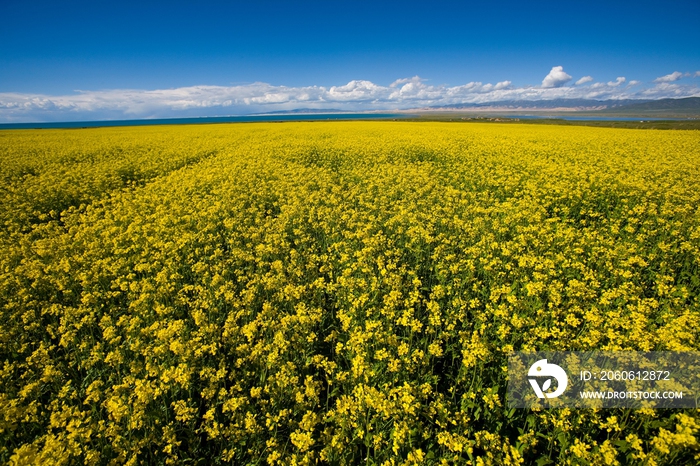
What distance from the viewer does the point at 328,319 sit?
511cm

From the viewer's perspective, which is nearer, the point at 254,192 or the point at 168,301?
the point at 168,301

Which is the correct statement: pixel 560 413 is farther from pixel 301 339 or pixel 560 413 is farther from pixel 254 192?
pixel 254 192

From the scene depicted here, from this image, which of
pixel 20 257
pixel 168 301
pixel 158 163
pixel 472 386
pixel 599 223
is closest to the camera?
pixel 472 386

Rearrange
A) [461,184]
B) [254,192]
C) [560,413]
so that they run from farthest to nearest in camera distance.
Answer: [461,184] < [254,192] < [560,413]

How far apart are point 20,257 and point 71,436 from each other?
6.27m

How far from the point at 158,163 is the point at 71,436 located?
53.3 ft

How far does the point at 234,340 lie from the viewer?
4.11m

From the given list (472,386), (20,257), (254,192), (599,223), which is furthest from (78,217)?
(599,223)

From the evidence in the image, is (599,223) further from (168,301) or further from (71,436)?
(71,436)

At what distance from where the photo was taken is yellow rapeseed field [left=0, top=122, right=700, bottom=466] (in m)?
3.02

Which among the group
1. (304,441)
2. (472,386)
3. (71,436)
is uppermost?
(71,436)

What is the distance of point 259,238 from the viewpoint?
7.19 metres

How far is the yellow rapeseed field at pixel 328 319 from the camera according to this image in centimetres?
302

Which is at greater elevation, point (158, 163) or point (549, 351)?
point (158, 163)
